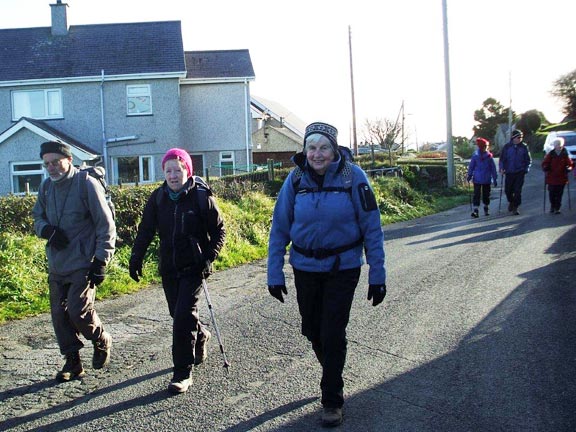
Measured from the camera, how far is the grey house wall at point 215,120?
29.2 m

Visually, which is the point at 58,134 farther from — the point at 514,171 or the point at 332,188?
the point at 332,188

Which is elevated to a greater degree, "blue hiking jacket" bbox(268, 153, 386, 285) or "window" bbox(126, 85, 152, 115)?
"window" bbox(126, 85, 152, 115)

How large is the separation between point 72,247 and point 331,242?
225cm

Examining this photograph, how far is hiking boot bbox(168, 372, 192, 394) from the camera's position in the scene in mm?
4727

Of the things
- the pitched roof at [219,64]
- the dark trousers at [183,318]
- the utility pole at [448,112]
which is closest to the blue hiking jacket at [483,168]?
the utility pole at [448,112]

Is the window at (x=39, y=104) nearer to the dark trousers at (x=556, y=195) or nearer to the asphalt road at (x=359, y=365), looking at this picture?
the dark trousers at (x=556, y=195)

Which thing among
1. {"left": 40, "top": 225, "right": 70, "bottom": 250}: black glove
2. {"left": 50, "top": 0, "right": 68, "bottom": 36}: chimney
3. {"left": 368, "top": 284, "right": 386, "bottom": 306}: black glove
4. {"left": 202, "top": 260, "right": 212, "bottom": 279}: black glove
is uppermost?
{"left": 50, "top": 0, "right": 68, "bottom": 36}: chimney

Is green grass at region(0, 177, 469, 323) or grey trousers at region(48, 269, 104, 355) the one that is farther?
green grass at region(0, 177, 469, 323)

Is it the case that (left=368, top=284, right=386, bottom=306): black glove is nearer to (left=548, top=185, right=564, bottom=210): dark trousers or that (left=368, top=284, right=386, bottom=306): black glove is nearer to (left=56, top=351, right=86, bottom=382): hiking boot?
(left=56, top=351, right=86, bottom=382): hiking boot

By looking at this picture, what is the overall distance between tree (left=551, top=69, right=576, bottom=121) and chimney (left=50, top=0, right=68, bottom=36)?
39.5 meters

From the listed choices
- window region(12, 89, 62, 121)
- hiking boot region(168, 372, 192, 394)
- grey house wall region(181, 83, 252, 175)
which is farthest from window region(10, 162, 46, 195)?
hiking boot region(168, 372, 192, 394)

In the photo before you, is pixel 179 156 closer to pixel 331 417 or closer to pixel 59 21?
pixel 331 417

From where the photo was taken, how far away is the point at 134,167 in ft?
92.4

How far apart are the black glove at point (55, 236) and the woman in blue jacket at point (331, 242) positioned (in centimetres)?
187
